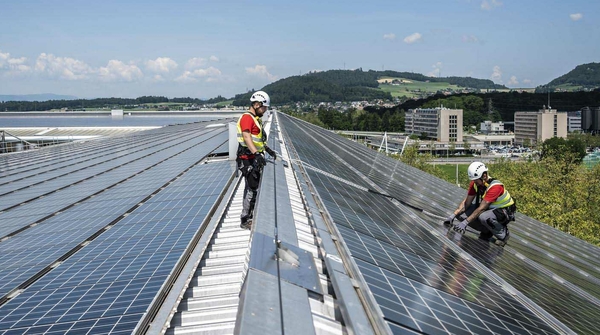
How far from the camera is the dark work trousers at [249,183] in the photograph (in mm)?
8764

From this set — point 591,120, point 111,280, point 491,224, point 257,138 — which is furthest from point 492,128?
point 111,280

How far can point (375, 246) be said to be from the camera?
7.30 metres

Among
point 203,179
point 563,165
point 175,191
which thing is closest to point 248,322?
point 175,191

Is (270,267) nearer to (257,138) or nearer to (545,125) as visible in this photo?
(257,138)

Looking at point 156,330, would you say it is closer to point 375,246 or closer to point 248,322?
point 248,322

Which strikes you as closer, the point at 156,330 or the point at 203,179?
the point at 156,330

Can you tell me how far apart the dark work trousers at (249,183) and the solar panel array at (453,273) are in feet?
3.88

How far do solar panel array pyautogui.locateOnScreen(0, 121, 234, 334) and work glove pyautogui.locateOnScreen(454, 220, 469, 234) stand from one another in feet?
15.1

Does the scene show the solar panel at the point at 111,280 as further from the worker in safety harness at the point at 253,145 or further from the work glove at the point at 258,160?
the work glove at the point at 258,160

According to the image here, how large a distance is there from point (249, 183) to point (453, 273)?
3.44m

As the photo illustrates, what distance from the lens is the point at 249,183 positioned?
29.5 feet

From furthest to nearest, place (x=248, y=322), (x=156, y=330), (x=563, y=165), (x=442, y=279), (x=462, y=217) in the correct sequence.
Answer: (x=563, y=165) → (x=462, y=217) → (x=442, y=279) → (x=156, y=330) → (x=248, y=322)

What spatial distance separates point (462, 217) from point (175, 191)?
19.8ft

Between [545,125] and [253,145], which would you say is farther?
[545,125]
